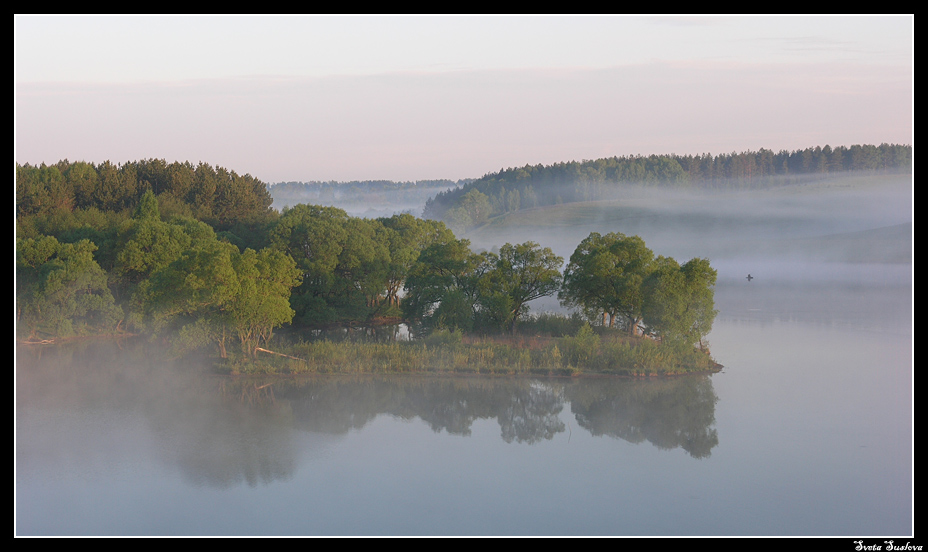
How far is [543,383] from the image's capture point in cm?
2902

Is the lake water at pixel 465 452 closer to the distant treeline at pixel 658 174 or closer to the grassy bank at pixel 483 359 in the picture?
the grassy bank at pixel 483 359

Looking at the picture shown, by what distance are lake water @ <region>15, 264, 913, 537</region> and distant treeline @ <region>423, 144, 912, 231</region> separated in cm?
10439

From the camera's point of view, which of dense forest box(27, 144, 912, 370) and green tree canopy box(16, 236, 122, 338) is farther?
green tree canopy box(16, 236, 122, 338)

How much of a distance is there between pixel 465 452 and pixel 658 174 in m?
133

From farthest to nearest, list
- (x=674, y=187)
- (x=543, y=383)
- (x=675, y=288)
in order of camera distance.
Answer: (x=674, y=187)
(x=675, y=288)
(x=543, y=383)

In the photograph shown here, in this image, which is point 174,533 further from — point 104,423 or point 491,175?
point 491,175

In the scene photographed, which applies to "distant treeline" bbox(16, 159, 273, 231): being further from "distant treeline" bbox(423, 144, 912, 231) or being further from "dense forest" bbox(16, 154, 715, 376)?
"distant treeline" bbox(423, 144, 912, 231)

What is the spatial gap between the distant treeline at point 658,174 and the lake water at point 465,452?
10439cm

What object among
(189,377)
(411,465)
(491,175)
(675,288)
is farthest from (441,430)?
(491,175)

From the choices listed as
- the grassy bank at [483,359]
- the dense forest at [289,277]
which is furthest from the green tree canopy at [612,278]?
the grassy bank at [483,359]

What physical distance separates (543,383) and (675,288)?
25.7ft

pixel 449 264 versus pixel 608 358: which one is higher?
pixel 449 264

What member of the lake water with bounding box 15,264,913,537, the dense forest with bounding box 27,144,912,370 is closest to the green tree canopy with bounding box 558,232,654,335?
the dense forest with bounding box 27,144,912,370

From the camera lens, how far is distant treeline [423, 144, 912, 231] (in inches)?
5399
